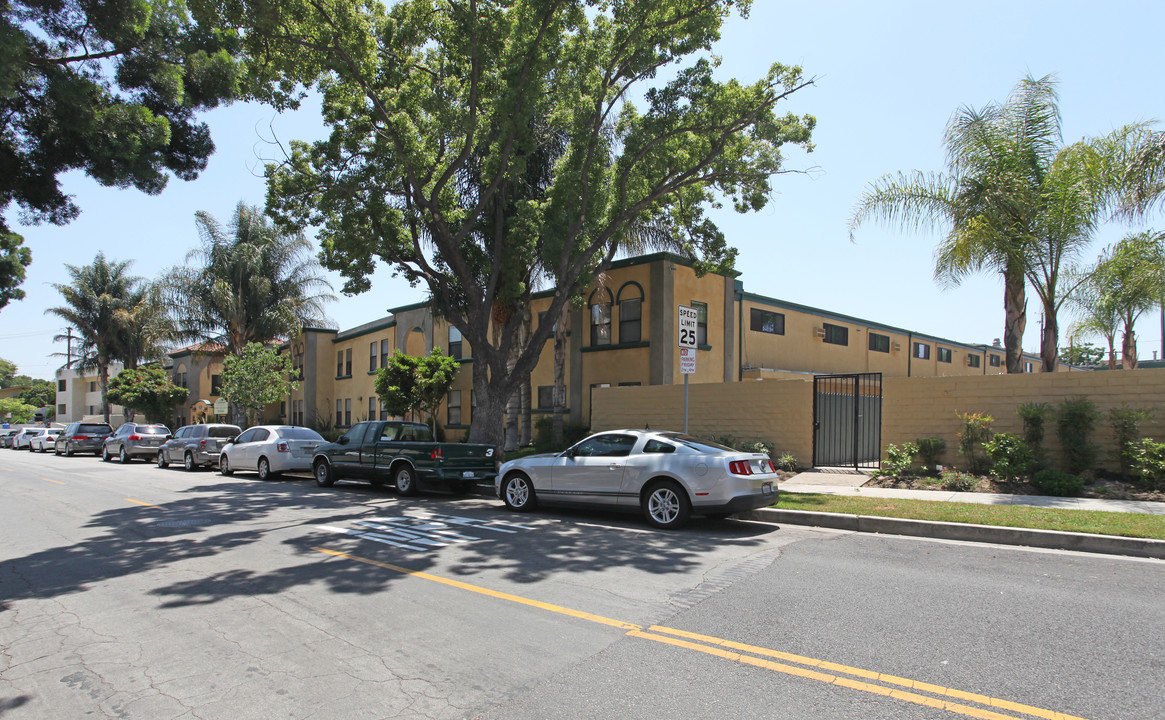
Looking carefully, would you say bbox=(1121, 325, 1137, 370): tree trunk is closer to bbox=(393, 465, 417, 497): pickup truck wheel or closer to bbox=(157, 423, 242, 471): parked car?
bbox=(393, 465, 417, 497): pickup truck wheel

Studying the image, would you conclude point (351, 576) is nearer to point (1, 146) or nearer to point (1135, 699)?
point (1135, 699)

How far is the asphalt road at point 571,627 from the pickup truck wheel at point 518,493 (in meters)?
1.96

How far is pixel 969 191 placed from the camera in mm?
15203

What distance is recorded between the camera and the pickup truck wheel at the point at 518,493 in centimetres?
1193

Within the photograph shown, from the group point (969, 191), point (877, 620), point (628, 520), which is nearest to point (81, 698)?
point (877, 620)

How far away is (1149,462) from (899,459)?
3947 mm

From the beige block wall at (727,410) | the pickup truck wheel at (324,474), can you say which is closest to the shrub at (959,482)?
the beige block wall at (727,410)

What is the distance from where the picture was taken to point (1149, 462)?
11.5 m

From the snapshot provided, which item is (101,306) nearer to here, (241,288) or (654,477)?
(241,288)

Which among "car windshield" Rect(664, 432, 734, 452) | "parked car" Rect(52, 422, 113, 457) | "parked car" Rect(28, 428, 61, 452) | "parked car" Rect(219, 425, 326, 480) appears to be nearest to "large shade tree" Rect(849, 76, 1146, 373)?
"car windshield" Rect(664, 432, 734, 452)

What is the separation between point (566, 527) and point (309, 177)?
1061 cm

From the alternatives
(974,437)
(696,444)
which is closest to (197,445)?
(696,444)

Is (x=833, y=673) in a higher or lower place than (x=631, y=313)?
lower

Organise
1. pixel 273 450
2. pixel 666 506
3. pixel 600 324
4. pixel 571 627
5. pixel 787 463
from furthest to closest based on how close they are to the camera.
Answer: pixel 600 324, pixel 273 450, pixel 787 463, pixel 666 506, pixel 571 627
